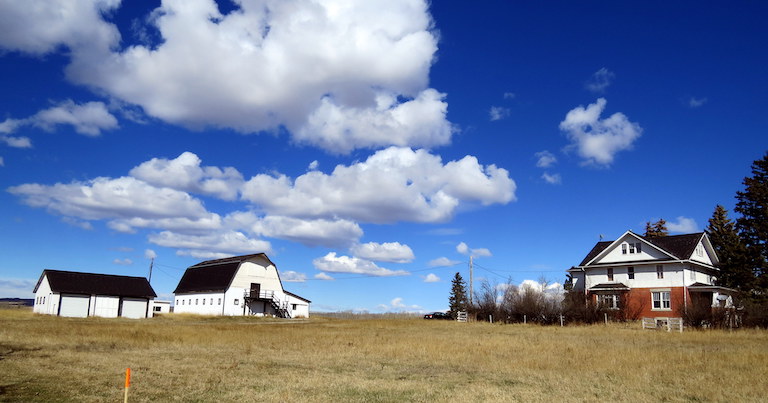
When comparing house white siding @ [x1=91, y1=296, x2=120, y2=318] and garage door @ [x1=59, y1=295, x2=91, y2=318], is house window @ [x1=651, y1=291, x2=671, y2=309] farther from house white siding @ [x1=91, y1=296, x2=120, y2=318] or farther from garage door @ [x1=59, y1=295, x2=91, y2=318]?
garage door @ [x1=59, y1=295, x2=91, y2=318]

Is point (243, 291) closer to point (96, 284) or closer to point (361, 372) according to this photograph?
point (96, 284)

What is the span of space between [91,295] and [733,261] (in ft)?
238

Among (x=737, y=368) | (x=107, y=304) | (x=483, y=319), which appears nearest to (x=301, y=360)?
(x=737, y=368)

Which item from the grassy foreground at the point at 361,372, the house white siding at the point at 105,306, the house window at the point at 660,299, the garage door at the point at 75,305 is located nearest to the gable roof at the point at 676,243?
the house window at the point at 660,299

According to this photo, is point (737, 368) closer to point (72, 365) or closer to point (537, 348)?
point (537, 348)

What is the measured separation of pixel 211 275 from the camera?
77.3 meters

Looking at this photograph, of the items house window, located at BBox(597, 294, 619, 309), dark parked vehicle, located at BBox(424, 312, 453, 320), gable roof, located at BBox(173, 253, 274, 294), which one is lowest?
dark parked vehicle, located at BBox(424, 312, 453, 320)

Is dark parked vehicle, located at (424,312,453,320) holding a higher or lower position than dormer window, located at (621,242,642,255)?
lower

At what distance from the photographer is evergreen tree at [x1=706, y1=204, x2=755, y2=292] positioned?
184ft

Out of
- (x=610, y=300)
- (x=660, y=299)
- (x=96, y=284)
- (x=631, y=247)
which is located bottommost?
(x=610, y=300)

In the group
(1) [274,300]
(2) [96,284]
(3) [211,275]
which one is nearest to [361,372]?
(1) [274,300]

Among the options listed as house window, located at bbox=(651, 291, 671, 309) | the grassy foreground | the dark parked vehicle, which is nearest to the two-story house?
house window, located at bbox=(651, 291, 671, 309)

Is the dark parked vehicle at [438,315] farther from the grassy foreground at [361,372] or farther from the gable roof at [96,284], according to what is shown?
the grassy foreground at [361,372]

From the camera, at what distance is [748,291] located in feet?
179
